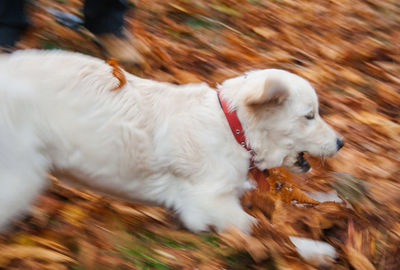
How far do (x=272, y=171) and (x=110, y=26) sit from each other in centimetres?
207

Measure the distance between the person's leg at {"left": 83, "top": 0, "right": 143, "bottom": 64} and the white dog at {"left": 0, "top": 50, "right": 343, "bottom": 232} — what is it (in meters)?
1.39

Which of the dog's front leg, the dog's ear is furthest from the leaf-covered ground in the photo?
the dog's ear

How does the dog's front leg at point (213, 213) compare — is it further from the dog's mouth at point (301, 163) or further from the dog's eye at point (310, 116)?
the dog's eye at point (310, 116)

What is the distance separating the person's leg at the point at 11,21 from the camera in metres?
4.11

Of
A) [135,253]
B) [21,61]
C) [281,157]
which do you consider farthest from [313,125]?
[21,61]

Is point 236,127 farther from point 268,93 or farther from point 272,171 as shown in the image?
point 272,171

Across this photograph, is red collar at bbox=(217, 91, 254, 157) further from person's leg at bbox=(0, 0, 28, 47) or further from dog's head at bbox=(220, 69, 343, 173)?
person's leg at bbox=(0, 0, 28, 47)

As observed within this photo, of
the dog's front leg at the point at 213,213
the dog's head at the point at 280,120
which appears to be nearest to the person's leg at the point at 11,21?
the dog's head at the point at 280,120

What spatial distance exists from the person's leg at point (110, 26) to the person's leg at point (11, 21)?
2.34 ft

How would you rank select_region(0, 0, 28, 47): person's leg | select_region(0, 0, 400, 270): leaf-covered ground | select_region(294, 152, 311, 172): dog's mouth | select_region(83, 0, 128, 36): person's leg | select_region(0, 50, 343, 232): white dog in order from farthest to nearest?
select_region(83, 0, 128, 36): person's leg, select_region(0, 0, 28, 47): person's leg, select_region(294, 152, 311, 172): dog's mouth, select_region(0, 0, 400, 270): leaf-covered ground, select_region(0, 50, 343, 232): white dog

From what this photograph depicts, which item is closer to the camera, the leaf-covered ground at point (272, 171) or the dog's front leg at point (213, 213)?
the leaf-covered ground at point (272, 171)

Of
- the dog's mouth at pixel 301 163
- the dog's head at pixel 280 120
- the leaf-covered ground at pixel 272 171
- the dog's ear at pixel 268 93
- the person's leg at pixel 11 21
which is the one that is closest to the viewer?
the leaf-covered ground at pixel 272 171

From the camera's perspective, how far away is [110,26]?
479 cm

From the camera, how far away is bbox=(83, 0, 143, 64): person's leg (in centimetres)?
477
